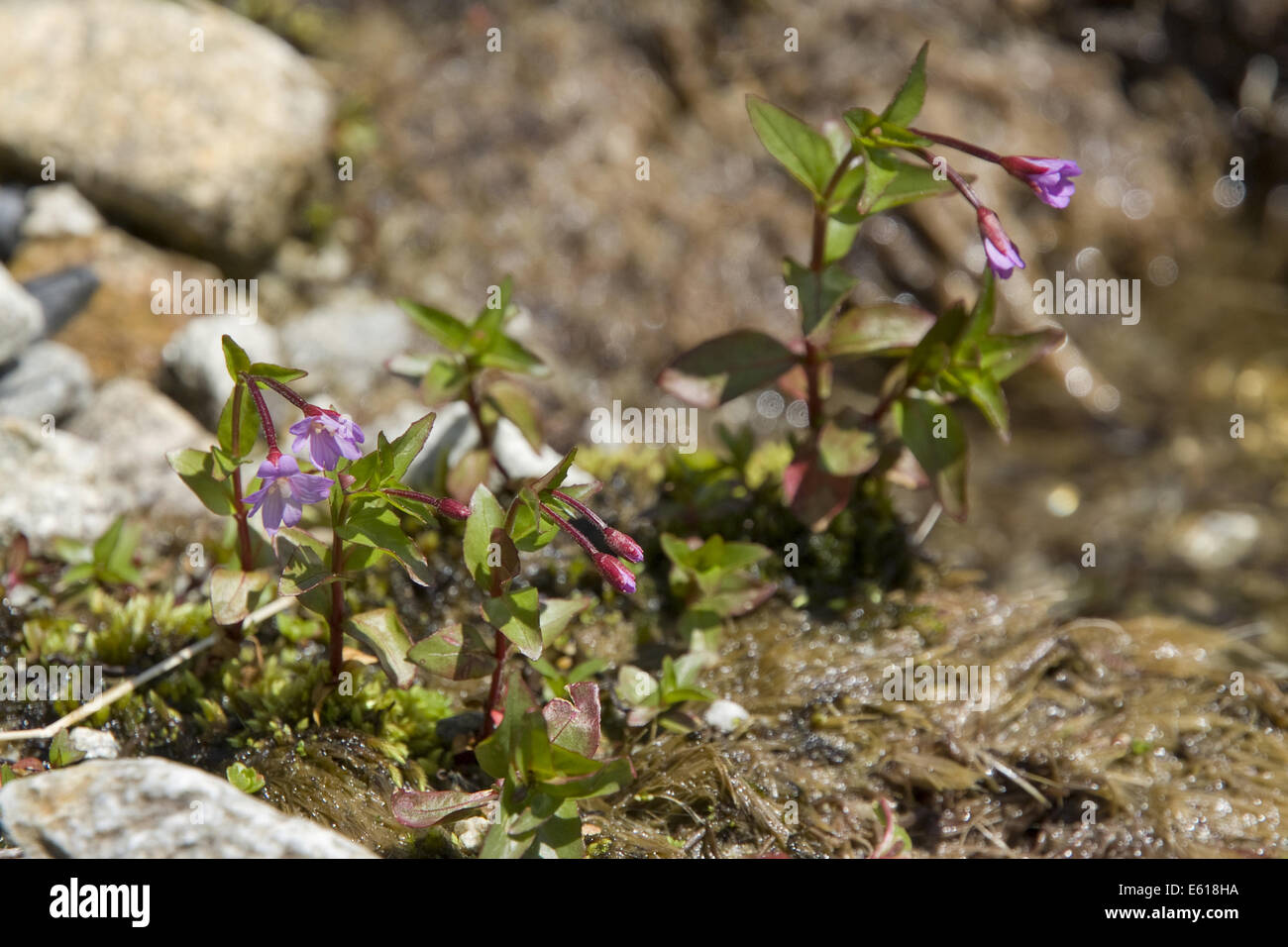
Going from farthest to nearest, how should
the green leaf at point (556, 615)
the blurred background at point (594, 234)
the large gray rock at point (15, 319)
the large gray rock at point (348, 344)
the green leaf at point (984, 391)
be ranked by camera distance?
the large gray rock at point (348, 344), the blurred background at point (594, 234), the large gray rock at point (15, 319), the green leaf at point (984, 391), the green leaf at point (556, 615)

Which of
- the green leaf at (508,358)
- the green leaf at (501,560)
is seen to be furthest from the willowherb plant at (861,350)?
the green leaf at (501,560)

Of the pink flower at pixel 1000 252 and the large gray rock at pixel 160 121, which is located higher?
the large gray rock at pixel 160 121

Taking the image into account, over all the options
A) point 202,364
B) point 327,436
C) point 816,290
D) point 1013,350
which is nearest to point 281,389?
point 327,436

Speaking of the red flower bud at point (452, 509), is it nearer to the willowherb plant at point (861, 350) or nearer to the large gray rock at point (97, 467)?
the willowherb plant at point (861, 350)

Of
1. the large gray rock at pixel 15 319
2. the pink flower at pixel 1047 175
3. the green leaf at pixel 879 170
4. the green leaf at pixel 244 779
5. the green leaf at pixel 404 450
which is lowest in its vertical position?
the green leaf at pixel 244 779

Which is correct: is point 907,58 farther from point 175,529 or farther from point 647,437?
point 175,529
